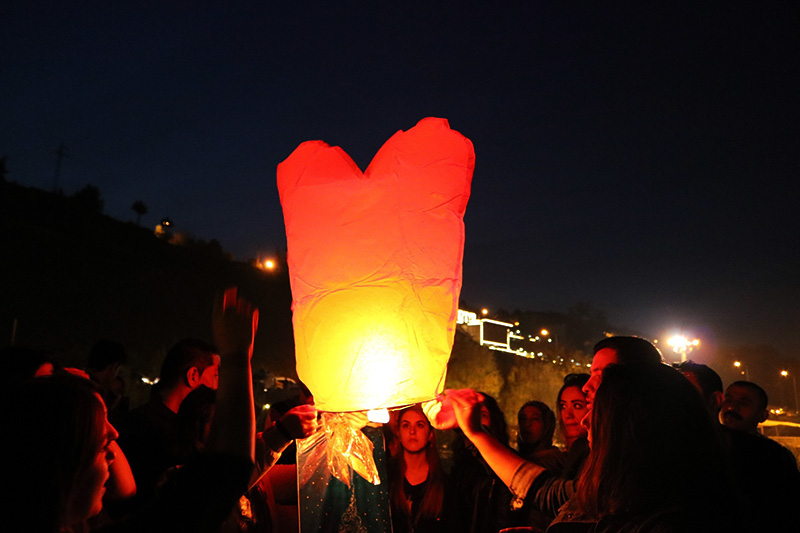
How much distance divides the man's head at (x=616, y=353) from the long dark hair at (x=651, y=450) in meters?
0.40

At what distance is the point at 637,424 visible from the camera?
1806 millimetres

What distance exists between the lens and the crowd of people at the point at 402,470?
1269 mm

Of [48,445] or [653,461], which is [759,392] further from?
[48,445]

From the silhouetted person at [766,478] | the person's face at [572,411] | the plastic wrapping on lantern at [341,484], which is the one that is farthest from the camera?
the person's face at [572,411]

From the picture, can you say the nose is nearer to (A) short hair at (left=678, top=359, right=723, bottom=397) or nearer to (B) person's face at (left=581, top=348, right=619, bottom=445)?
(B) person's face at (left=581, top=348, right=619, bottom=445)

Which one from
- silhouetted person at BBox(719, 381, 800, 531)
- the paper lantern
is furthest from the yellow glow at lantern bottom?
silhouetted person at BBox(719, 381, 800, 531)

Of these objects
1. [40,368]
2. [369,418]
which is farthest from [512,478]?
[40,368]

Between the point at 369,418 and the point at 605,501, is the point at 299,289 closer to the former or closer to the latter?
the point at 369,418

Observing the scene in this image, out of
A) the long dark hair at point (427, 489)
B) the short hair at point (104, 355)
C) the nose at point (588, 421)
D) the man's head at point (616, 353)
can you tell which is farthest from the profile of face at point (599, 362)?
the short hair at point (104, 355)


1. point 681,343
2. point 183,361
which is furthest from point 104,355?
point 681,343

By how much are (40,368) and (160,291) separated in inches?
1124

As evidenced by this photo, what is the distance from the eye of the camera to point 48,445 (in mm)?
1285

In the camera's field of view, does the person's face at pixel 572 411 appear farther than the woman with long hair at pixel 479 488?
Yes

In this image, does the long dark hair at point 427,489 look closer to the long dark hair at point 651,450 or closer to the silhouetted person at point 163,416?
the silhouetted person at point 163,416
